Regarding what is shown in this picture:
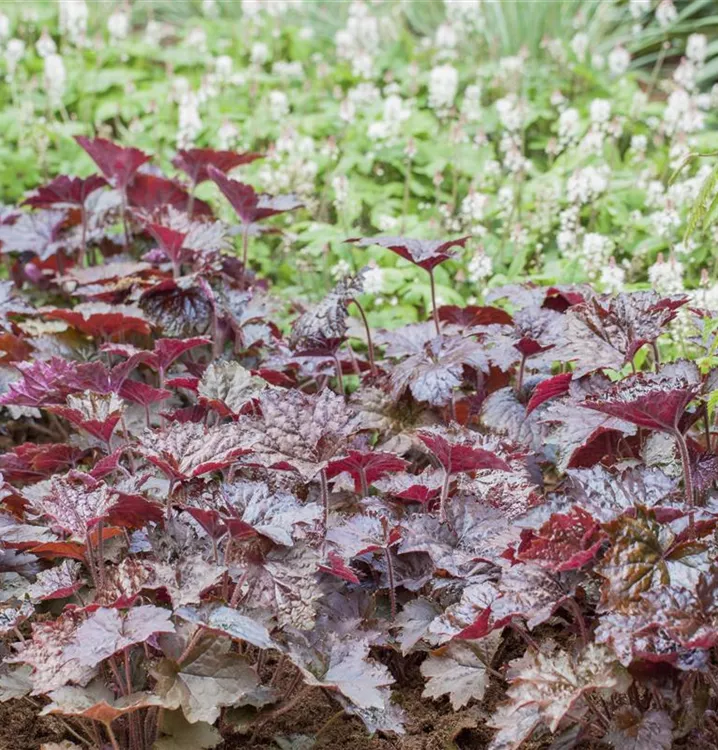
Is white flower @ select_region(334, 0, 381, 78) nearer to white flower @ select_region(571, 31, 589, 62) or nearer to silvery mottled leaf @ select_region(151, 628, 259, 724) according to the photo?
white flower @ select_region(571, 31, 589, 62)

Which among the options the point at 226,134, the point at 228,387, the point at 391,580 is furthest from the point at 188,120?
the point at 391,580

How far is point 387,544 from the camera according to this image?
171 cm

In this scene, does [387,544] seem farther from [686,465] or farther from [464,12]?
[464,12]

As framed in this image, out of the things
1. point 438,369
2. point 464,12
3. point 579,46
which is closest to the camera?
point 438,369

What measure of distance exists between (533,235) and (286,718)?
2.70 m

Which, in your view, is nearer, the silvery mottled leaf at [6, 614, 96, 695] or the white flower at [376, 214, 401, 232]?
the silvery mottled leaf at [6, 614, 96, 695]

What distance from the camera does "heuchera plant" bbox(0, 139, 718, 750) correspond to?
1434 mm

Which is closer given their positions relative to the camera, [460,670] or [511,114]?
[460,670]

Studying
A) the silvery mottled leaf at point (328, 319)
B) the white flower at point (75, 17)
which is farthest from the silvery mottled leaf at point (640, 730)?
the white flower at point (75, 17)

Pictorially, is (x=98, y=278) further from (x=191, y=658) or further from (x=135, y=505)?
(x=191, y=658)

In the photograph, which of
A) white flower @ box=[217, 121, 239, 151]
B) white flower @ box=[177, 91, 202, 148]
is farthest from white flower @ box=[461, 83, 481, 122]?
white flower @ box=[177, 91, 202, 148]

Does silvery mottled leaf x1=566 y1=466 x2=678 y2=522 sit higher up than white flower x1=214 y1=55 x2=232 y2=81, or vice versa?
white flower x1=214 y1=55 x2=232 y2=81

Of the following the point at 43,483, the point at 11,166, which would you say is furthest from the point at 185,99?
the point at 43,483

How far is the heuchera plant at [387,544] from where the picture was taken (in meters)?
1.43
